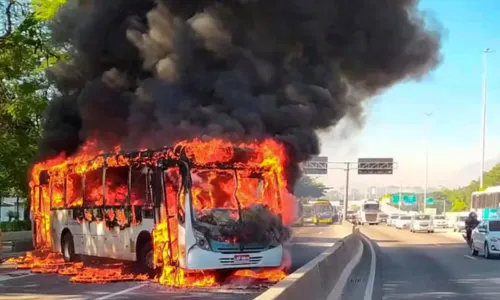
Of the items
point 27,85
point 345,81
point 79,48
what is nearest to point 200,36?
point 345,81

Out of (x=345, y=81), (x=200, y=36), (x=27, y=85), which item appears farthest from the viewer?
(x=27, y=85)

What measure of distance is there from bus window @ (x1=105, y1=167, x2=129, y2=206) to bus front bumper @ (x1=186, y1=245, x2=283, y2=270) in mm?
2987

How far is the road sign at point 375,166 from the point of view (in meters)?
62.3

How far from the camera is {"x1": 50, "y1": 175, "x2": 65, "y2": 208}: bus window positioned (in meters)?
17.3

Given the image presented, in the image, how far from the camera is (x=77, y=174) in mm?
16203

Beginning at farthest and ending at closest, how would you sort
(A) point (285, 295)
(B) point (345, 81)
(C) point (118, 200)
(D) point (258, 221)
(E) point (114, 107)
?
(E) point (114, 107), (B) point (345, 81), (C) point (118, 200), (D) point (258, 221), (A) point (285, 295)

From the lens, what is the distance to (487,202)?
37.2 meters

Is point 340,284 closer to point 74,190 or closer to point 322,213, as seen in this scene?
point 74,190

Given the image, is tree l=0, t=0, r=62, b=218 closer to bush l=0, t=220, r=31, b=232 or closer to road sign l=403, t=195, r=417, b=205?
bush l=0, t=220, r=31, b=232

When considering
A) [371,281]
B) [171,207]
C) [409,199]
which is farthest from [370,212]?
[171,207]

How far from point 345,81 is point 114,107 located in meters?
6.96

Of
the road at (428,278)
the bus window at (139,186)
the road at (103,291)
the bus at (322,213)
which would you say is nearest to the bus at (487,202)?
the road at (428,278)

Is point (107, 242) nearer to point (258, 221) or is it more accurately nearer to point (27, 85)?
point (258, 221)

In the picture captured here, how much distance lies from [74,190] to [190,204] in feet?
18.6
